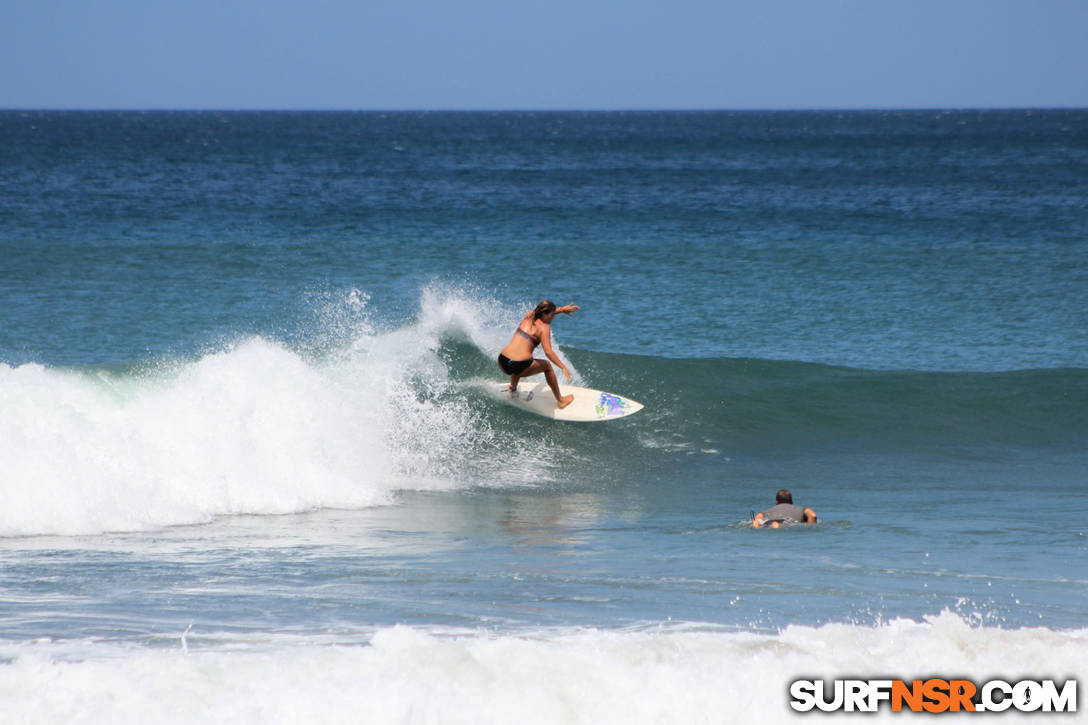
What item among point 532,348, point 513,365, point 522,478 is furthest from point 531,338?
point 522,478

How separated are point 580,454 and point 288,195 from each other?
33.2 metres

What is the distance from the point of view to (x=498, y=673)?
4953 millimetres

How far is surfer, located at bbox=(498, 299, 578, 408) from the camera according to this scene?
11.9 m

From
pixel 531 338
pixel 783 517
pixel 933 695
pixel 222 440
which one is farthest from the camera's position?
pixel 531 338

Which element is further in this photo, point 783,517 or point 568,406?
point 568,406

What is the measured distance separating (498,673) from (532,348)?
7296 millimetres

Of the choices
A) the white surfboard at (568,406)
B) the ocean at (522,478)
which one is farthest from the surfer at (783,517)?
the white surfboard at (568,406)

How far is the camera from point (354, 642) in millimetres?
5516

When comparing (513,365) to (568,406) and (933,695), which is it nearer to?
(568,406)

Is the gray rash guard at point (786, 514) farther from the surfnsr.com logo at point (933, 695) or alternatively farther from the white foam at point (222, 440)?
the surfnsr.com logo at point (933, 695)

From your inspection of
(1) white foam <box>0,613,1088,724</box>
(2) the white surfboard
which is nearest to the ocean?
(1) white foam <box>0,613,1088,724</box>

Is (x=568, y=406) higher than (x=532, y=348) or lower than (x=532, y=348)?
lower

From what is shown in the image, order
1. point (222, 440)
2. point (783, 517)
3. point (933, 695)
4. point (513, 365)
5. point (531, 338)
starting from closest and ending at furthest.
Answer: point (933, 695)
point (783, 517)
point (222, 440)
point (531, 338)
point (513, 365)

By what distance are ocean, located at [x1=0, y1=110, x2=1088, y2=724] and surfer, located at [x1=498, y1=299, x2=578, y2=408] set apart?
641 mm
